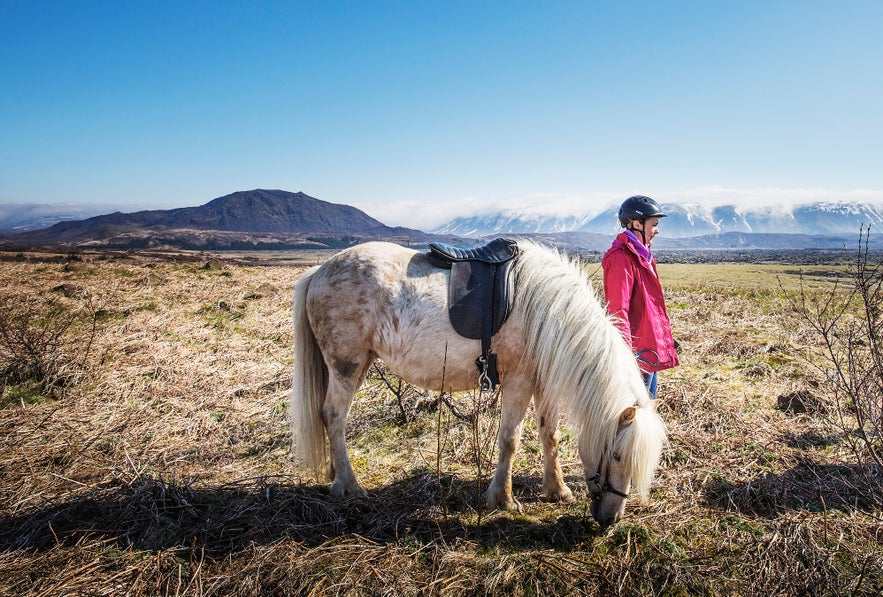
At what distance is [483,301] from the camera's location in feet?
10.9

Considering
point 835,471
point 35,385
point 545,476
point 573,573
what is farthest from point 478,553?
point 35,385

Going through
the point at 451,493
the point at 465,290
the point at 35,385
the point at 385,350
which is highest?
the point at 465,290

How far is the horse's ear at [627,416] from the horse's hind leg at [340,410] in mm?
2279

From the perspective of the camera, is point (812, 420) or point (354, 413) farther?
point (354, 413)

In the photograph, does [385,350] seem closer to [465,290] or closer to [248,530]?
[465,290]

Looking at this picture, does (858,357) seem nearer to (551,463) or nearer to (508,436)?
(551,463)

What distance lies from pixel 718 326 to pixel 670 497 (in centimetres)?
837

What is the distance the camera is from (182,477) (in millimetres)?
3643

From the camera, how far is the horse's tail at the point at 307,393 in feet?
12.6

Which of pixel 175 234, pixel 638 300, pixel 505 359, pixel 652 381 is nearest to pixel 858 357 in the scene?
pixel 652 381

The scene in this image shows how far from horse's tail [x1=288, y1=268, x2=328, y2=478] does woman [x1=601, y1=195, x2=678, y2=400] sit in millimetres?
2857

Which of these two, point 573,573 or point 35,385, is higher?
point 35,385

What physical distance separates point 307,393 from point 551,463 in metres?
2.42

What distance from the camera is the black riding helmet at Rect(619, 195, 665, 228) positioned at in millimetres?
3826
